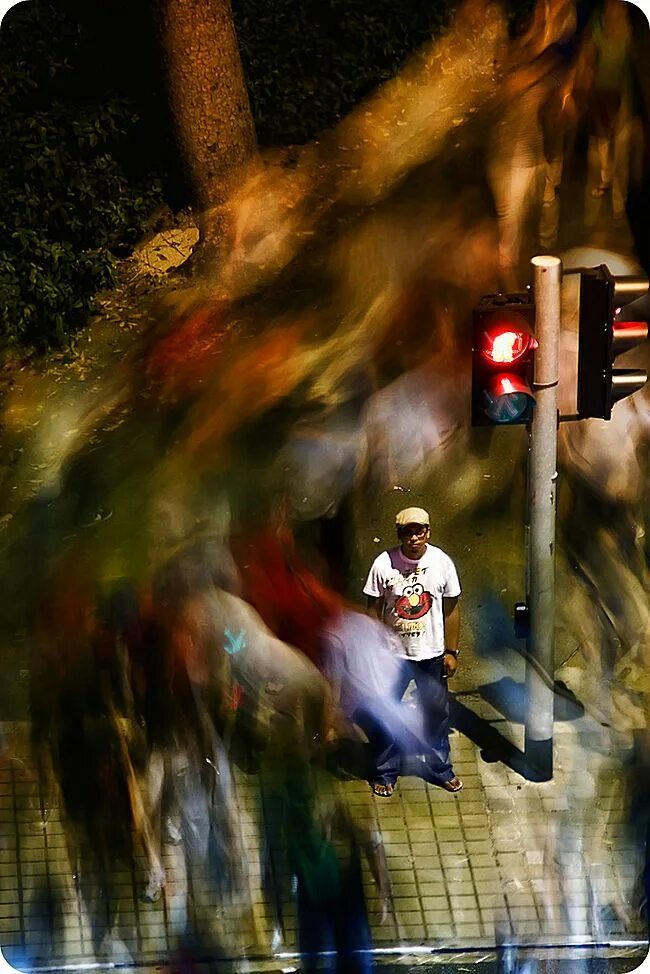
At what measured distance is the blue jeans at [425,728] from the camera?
692 cm

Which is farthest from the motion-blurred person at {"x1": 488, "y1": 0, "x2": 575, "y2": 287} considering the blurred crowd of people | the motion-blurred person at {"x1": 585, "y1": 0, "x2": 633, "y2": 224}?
the motion-blurred person at {"x1": 585, "y1": 0, "x2": 633, "y2": 224}

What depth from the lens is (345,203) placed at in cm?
769

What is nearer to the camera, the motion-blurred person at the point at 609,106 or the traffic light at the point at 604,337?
the traffic light at the point at 604,337

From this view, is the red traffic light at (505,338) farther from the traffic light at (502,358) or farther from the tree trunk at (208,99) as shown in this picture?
the tree trunk at (208,99)

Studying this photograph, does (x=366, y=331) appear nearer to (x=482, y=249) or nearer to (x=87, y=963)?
(x=482, y=249)

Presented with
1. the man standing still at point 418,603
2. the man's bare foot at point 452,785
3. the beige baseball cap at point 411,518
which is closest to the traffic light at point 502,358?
the beige baseball cap at point 411,518

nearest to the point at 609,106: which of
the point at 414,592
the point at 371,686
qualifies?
the point at 414,592

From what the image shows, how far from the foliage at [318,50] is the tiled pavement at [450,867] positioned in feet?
11.9

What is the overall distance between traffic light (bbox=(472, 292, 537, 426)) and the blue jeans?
3.93ft

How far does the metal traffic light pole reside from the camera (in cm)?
627

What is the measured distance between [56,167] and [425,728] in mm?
4425

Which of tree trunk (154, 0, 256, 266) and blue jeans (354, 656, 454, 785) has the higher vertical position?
tree trunk (154, 0, 256, 266)

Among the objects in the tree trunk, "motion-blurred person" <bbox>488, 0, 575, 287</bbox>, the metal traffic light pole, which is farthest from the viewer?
the tree trunk

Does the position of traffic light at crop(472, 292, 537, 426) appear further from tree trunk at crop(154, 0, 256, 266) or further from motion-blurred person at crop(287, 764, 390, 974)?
tree trunk at crop(154, 0, 256, 266)
